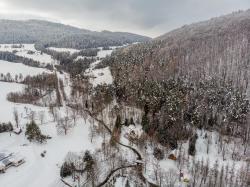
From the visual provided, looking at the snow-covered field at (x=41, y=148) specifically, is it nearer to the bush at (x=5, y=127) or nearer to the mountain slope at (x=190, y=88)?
the bush at (x=5, y=127)

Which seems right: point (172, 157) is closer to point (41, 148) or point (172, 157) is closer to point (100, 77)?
point (41, 148)

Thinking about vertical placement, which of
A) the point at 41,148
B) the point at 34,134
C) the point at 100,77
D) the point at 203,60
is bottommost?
the point at 41,148

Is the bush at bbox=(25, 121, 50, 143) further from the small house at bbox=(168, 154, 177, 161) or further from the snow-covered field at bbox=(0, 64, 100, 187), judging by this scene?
the small house at bbox=(168, 154, 177, 161)

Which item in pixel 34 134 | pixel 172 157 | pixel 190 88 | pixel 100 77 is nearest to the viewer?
pixel 172 157

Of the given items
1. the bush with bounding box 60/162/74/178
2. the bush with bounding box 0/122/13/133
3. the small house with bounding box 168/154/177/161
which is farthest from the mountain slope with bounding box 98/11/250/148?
the bush with bounding box 0/122/13/133

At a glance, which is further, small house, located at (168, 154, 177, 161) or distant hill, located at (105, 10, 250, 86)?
distant hill, located at (105, 10, 250, 86)

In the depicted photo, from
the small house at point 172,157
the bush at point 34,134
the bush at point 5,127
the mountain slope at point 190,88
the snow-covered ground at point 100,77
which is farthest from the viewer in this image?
the snow-covered ground at point 100,77

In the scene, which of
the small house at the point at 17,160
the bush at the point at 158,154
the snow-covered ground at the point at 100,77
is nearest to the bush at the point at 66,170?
the small house at the point at 17,160

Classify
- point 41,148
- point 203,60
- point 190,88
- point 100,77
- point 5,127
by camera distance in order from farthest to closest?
point 100,77 → point 203,60 → point 190,88 → point 5,127 → point 41,148

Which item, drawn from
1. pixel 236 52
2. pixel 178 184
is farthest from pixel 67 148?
pixel 236 52

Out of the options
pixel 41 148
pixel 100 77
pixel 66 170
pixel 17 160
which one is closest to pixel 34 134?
pixel 41 148

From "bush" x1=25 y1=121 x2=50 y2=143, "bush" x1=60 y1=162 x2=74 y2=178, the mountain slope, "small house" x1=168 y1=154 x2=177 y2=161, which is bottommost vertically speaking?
"bush" x1=60 y1=162 x2=74 y2=178
